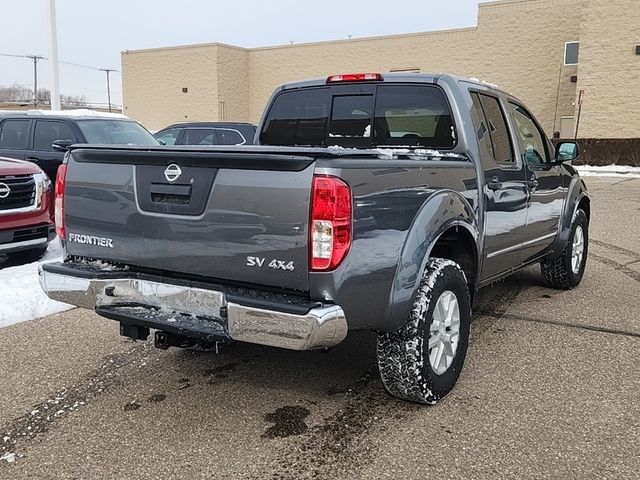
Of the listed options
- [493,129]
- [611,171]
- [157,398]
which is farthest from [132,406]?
[611,171]

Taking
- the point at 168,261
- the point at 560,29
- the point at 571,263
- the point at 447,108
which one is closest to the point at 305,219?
the point at 168,261

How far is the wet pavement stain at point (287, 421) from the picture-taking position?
3.18m

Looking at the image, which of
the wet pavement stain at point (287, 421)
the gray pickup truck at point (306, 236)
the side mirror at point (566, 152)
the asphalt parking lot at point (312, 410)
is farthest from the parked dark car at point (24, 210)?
the side mirror at point (566, 152)

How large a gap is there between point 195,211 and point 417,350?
4.48 ft

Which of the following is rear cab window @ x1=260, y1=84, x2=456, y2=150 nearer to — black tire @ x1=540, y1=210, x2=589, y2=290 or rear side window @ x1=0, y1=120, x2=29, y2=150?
black tire @ x1=540, y1=210, x2=589, y2=290

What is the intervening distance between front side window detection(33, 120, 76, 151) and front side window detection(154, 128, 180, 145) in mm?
4248

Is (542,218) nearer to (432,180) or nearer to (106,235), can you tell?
(432,180)

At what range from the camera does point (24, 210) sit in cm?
681

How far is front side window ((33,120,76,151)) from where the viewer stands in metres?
9.07

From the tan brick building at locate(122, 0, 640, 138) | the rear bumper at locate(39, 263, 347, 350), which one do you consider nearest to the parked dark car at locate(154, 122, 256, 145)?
the rear bumper at locate(39, 263, 347, 350)

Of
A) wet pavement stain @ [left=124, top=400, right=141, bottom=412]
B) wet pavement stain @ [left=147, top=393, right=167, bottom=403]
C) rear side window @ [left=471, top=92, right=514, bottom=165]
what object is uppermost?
rear side window @ [left=471, top=92, right=514, bottom=165]

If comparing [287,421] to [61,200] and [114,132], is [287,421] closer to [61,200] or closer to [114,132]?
[61,200]

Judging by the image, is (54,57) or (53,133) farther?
(54,57)

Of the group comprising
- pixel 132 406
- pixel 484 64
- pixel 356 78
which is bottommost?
pixel 132 406
